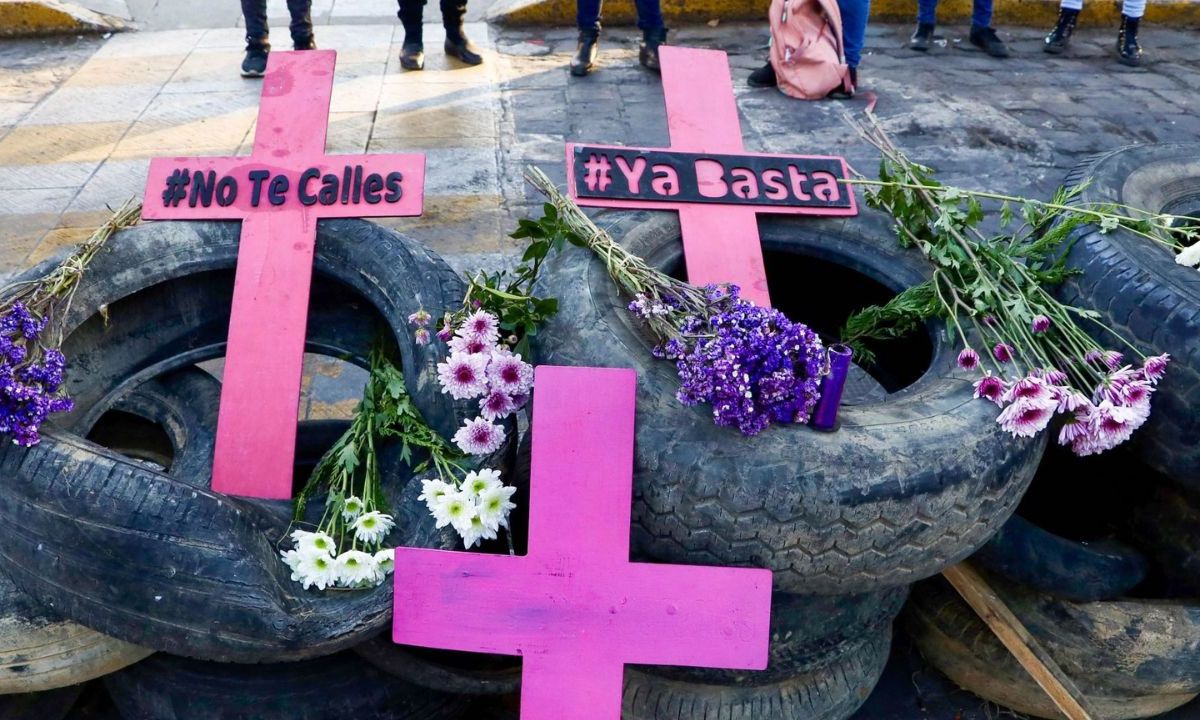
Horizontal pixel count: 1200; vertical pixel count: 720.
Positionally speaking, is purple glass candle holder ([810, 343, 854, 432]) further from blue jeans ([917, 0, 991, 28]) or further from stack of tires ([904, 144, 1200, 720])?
blue jeans ([917, 0, 991, 28])

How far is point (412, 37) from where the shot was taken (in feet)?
20.6

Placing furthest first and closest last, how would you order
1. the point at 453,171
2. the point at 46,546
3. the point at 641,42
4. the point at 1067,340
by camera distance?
the point at 641,42, the point at 453,171, the point at 1067,340, the point at 46,546

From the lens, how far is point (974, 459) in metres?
1.93

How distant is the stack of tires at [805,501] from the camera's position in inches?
72.5

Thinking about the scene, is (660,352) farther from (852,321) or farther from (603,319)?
(852,321)

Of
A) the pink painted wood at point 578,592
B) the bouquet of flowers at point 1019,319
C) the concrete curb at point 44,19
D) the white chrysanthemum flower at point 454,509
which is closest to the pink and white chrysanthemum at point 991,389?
the bouquet of flowers at point 1019,319

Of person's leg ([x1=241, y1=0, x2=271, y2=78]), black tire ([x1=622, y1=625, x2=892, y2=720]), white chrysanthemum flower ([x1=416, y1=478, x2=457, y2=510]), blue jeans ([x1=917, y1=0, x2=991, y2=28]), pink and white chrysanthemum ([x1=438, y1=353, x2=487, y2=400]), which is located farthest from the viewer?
blue jeans ([x1=917, y1=0, x2=991, y2=28])

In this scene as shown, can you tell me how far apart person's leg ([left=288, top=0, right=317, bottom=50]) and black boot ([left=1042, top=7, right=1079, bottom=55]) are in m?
5.26

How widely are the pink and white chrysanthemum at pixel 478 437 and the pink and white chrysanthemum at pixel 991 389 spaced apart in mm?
1030

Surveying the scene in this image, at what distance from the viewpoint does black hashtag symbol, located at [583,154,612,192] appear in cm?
249

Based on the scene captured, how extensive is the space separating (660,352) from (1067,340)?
0.97 metres

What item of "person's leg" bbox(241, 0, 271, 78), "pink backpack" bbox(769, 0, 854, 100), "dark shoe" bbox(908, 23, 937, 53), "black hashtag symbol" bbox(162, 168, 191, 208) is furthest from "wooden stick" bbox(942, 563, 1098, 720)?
"dark shoe" bbox(908, 23, 937, 53)

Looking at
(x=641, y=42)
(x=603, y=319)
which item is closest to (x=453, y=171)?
(x=641, y=42)

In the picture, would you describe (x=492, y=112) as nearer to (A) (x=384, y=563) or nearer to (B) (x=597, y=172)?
(B) (x=597, y=172)
